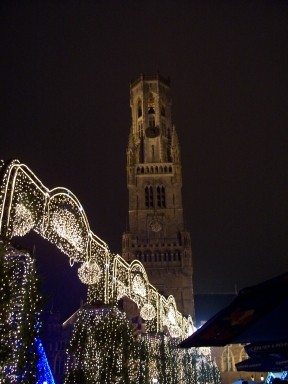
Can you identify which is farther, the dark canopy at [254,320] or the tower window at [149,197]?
the tower window at [149,197]

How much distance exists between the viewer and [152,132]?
66.5 m

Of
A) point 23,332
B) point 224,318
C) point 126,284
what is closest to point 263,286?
point 224,318

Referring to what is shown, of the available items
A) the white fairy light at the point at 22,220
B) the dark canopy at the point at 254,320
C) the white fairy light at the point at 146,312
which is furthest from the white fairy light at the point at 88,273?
the dark canopy at the point at 254,320

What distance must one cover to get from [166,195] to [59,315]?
2065cm

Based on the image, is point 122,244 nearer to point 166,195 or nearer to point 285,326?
point 166,195

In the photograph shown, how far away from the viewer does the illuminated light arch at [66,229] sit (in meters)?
9.39

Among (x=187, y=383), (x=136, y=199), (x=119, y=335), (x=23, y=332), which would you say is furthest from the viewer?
(x=136, y=199)

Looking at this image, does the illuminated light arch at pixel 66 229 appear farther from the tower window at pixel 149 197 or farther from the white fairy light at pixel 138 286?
the tower window at pixel 149 197

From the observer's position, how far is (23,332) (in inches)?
363

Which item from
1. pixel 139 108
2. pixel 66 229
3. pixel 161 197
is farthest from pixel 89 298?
pixel 139 108

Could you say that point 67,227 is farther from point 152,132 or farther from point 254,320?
point 152,132

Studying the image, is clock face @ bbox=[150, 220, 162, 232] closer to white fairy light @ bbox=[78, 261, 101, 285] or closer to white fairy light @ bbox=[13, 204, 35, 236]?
white fairy light @ bbox=[78, 261, 101, 285]

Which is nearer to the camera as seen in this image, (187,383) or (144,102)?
(187,383)

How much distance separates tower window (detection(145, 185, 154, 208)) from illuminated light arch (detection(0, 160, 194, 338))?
39765mm
